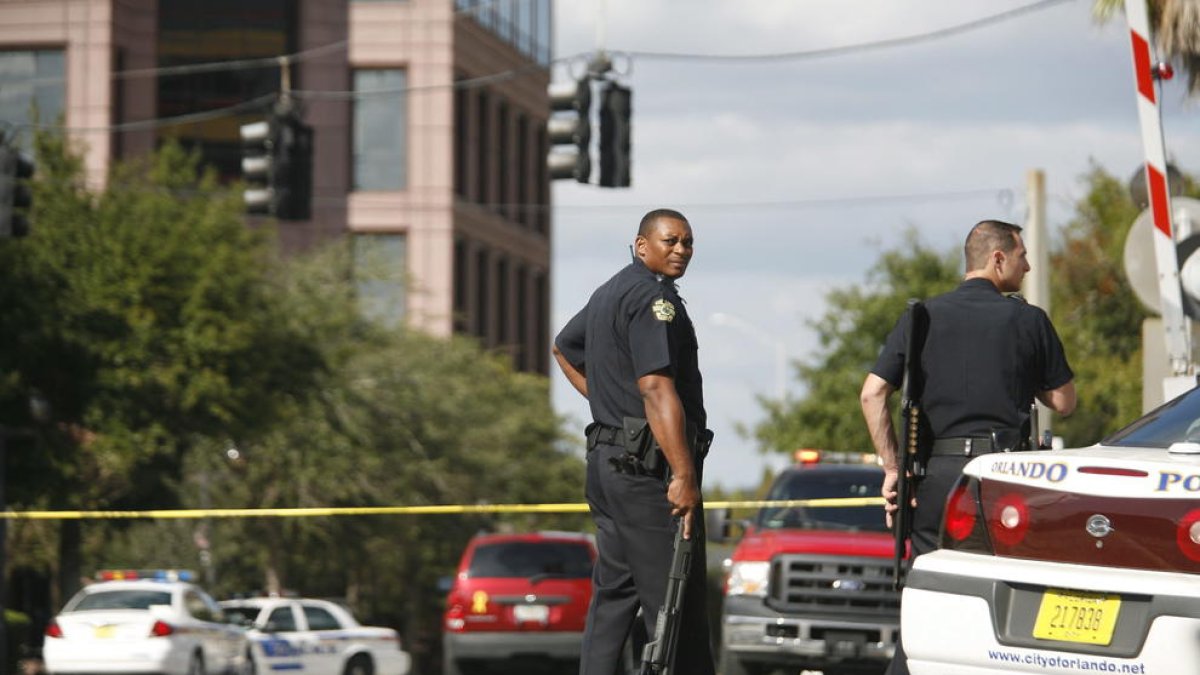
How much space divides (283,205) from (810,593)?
7751mm

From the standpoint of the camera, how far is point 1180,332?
12047 mm

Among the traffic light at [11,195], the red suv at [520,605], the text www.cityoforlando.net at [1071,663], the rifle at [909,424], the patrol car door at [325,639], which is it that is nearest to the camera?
the text www.cityoforlando.net at [1071,663]

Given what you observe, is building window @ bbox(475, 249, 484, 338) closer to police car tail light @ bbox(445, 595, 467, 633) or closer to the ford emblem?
police car tail light @ bbox(445, 595, 467, 633)

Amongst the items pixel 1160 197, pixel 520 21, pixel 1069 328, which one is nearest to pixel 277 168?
pixel 1160 197

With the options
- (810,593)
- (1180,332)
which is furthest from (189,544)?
(1180,332)

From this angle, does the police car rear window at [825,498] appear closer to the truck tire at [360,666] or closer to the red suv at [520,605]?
the red suv at [520,605]

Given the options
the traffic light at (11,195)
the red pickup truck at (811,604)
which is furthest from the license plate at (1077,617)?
the traffic light at (11,195)

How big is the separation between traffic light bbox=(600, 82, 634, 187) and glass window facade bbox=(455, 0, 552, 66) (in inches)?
1723

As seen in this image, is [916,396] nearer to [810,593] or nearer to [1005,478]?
[1005,478]

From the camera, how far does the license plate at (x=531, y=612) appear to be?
22031 mm

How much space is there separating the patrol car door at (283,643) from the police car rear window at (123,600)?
3.63 metres

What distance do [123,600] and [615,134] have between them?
8.72 m

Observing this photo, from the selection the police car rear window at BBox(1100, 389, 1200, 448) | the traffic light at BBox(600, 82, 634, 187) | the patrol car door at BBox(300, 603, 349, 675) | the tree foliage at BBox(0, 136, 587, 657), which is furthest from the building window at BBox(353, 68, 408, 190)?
the police car rear window at BBox(1100, 389, 1200, 448)

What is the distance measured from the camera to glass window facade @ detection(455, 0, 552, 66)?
218ft
